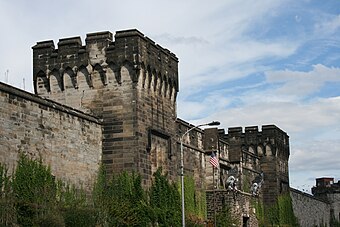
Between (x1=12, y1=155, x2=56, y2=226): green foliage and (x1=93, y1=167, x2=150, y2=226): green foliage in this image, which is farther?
(x1=93, y1=167, x2=150, y2=226): green foliage

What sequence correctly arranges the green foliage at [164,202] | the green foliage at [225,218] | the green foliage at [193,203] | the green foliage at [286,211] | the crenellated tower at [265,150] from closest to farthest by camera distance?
1. the green foliage at [164,202]
2. the green foliage at [193,203]
3. the green foliage at [225,218]
4. the crenellated tower at [265,150]
5. the green foliage at [286,211]

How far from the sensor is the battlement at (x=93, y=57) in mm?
34969

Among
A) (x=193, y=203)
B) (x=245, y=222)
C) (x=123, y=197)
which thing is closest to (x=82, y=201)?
(x=123, y=197)

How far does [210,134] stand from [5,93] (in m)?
24.9

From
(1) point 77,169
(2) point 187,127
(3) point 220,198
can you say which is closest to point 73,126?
(1) point 77,169

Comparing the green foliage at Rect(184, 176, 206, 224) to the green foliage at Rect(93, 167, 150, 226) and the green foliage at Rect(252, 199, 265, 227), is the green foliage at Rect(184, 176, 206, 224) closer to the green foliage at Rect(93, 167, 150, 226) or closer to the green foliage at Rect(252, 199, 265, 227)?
the green foliage at Rect(93, 167, 150, 226)

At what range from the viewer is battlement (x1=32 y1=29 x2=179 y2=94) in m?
35.0

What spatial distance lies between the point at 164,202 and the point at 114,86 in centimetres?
665

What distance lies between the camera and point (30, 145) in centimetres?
2880

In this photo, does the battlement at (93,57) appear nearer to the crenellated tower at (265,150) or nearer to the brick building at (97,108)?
the brick building at (97,108)

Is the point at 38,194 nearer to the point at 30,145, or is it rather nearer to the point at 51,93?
the point at 30,145

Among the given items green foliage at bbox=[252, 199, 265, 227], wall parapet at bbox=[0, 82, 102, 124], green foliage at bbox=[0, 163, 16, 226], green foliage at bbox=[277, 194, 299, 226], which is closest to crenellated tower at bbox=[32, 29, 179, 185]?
wall parapet at bbox=[0, 82, 102, 124]

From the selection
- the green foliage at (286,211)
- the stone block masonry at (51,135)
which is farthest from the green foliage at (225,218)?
the green foliage at (286,211)

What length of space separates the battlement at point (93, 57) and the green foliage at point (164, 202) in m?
5.45
